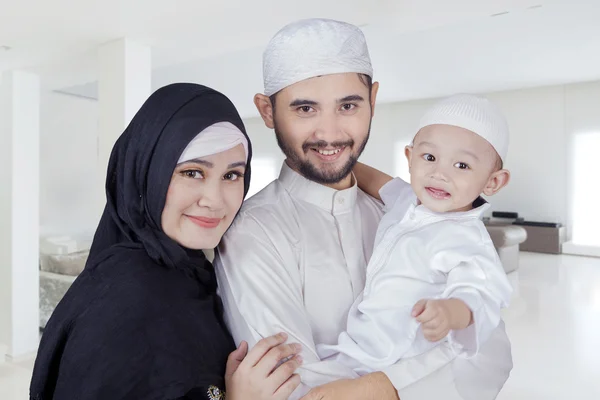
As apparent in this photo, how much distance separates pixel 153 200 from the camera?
120cm

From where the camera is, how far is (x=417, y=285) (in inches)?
47.4

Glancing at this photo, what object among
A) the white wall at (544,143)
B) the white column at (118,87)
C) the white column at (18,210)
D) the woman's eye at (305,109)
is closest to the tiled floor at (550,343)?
the white column at (18,210)

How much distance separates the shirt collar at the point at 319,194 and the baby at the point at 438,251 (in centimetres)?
16

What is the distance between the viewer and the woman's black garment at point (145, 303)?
41.8 inches

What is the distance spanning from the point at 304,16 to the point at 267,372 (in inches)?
116

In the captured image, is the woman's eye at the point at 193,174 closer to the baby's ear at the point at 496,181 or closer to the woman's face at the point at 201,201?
the woman's face at the point at 201,201

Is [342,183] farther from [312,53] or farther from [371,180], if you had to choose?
[312,53]

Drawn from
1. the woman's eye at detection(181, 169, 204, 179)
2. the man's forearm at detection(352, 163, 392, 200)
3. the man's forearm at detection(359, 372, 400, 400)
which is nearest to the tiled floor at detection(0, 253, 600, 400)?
the man's forearm at detection(352, 163, 392, 200)

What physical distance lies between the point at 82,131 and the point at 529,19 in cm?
617

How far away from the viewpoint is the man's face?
1275 mm

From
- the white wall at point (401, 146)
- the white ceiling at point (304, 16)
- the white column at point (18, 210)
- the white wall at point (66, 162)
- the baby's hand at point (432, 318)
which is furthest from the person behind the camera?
the white wall at point (401, 146)

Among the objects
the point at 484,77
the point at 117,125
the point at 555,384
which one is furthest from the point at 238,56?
the point at 555,384

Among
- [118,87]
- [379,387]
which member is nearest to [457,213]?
[379,387]

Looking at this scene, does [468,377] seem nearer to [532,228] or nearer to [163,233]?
[163,233]
